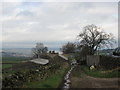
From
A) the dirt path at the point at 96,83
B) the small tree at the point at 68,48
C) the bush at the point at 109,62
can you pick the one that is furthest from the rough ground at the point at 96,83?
the small tree at the point at 68,48

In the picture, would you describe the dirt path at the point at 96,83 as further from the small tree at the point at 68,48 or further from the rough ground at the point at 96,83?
the small tree at the point at 68,48

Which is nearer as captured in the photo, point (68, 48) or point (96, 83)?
point (96, 83)

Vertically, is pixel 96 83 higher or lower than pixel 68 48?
lower

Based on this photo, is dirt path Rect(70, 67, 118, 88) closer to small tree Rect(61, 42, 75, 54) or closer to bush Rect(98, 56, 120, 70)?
bush Rect(98, 56, 120, 70)

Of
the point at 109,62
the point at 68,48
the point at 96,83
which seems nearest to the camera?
the point at 96,83

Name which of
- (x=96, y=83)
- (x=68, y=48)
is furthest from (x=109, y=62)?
(x=68, y=48)

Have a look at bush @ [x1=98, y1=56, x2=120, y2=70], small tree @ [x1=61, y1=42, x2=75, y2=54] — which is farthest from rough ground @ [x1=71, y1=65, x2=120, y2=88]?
small tree @ [x1=61, y1=42, x2=75, y2=54]

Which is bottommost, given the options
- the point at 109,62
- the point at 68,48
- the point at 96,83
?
the point at 96,83

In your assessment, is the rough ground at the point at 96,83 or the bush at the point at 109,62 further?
the bush at the point at 109,62

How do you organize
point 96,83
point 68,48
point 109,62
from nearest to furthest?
point 96,83, point 109,62, point 68,48

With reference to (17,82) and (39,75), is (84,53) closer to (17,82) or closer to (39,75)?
(39,75)

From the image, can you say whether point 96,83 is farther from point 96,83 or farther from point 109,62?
point 109,62

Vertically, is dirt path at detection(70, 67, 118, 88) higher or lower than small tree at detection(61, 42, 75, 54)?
lower

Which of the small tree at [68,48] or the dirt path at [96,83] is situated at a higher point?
the small tree at [68,48]
